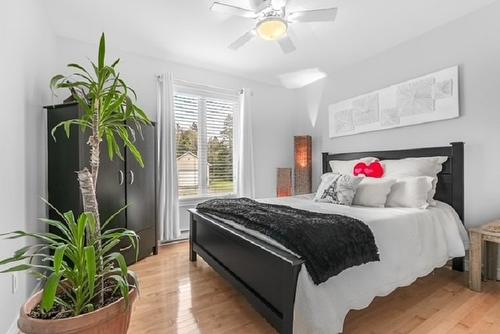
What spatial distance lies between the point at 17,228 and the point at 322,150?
393 cm

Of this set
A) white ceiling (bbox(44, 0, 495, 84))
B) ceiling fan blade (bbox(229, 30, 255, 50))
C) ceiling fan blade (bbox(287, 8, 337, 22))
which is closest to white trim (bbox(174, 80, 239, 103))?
white ceiling (bbox(44, 0, 495, 84))

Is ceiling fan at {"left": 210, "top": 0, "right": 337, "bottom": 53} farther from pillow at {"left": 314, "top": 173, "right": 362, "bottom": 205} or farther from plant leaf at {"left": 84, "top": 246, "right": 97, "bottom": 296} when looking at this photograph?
plant leaf at {"left": 84, "top": 246, "right": 97, "bottom": 296}

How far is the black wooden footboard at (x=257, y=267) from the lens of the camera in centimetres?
144

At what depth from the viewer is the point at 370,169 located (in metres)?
3.05

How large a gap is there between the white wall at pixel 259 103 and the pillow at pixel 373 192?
2125 millimetres

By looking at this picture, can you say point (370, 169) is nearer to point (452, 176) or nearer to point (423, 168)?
point (423, 168)

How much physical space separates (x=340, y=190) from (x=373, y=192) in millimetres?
319

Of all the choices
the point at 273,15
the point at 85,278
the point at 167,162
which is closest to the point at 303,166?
the point at 167,162

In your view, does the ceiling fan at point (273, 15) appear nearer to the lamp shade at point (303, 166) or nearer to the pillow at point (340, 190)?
the pillow at point (340, 190)

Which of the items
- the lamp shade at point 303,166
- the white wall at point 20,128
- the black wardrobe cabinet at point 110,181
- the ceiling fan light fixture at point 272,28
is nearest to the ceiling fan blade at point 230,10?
the ceiling fan light fixture at point 272,28

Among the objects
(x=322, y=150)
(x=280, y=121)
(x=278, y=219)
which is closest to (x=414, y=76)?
(x=322, y=150)

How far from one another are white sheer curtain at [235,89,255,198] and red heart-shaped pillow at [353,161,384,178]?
1715 millimetres

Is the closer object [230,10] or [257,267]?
[257,267]

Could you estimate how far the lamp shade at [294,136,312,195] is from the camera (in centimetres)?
437
